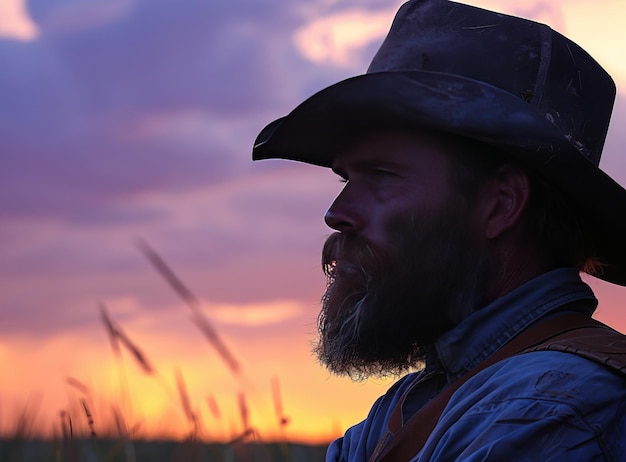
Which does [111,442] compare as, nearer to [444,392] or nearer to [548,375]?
[444,392]

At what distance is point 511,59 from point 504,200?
1.96 feet

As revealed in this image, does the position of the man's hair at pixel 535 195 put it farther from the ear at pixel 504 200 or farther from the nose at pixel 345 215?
the nose at pixel 345 215

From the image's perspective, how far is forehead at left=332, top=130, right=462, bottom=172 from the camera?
421 centimetres

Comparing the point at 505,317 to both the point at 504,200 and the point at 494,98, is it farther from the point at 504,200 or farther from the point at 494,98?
the point at 494,98

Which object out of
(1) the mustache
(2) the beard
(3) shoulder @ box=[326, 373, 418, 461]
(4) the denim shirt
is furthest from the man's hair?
(3) shoulder @ box=[326, 373, 418, 461]

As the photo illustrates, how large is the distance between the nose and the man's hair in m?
0.43

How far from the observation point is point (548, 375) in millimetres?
3201

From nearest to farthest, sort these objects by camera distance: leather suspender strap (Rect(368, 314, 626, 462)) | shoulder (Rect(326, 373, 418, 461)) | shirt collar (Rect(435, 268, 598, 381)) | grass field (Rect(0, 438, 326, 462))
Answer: leather suspender strap (Rect(368, 314, 626, 462)) < grass field (Rect(0, 438, 326, 462)) < shirt collar (Rect(435, 268, 598, 381)) < shoulder (Rect(326, 373, 418, 461))

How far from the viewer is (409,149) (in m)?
4.24

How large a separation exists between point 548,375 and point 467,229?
1129 mm

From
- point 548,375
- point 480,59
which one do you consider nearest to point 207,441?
point 548,375

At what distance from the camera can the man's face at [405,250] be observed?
13.8 feet

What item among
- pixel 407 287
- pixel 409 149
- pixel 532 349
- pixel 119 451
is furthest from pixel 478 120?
pixel 119 451

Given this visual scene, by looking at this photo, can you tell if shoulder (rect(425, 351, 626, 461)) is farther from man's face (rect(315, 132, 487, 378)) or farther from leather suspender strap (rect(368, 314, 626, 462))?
man's face (rect(315, 132, 487, 378))
